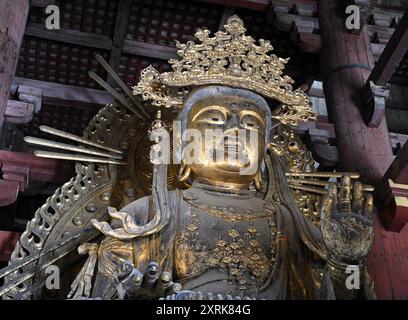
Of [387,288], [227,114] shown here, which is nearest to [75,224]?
[227,114]

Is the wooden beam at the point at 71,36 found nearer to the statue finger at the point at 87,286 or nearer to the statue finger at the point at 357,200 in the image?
the statue finger at the point at 87,286

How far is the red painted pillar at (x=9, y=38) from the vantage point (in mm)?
3312

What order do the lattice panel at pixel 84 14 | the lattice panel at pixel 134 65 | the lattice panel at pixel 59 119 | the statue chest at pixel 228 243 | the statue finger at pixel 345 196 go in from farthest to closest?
the lattice panel at pixel 59 119 < the lattice panel at pixel 134 65 < the lattice panel at pixel 84 14 < the statue chest at pixel 228 243 < the statue finger at pixel 345 196

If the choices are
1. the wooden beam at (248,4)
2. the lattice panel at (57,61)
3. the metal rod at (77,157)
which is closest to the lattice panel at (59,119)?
the lattice panel at (57,61)

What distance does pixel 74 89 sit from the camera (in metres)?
4.29

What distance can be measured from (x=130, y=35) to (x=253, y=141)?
1983 mm

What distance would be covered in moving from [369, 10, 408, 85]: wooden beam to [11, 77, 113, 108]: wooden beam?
1.84m

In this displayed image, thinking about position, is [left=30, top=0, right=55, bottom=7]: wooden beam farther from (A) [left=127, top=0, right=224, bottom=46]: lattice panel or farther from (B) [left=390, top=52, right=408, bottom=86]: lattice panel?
(B) [left=390, top=52, right=408, bottom=86]: lattice panel

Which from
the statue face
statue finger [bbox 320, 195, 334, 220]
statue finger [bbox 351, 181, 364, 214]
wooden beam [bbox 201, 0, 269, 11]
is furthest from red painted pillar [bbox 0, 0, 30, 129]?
statue finger [bbox 351, 181, 364, 214]

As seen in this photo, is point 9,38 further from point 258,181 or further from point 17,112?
point 258,181

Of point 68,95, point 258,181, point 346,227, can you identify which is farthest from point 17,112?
point 346,227

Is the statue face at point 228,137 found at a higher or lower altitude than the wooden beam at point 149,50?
lower

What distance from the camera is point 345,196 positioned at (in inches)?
104

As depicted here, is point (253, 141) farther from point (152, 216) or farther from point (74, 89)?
point (74, 89)
